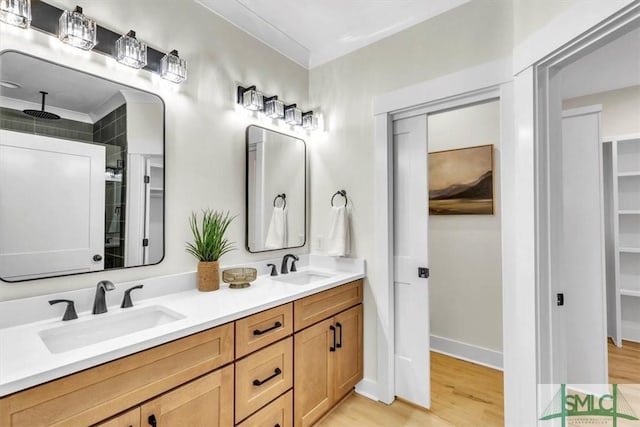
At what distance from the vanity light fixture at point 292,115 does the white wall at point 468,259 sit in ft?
3.46

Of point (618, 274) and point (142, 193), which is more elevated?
point (142, 193)

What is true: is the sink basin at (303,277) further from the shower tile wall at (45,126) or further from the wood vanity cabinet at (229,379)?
the shower tile wall at (45,126)

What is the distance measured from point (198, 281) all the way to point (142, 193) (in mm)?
562

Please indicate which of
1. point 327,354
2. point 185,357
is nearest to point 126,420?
point 185,357

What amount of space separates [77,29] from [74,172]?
0.60 m

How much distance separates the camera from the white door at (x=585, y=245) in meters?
2.05

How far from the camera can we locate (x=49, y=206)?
1.32m

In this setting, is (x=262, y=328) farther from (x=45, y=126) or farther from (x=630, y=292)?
(x=630, y=292)

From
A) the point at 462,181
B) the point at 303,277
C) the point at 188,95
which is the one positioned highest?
the point at 188,95

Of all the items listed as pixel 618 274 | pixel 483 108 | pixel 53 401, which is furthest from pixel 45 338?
pixel 618 274

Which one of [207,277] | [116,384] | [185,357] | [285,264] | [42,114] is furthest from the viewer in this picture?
[285,264]

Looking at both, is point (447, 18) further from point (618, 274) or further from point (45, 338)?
point (618, 274)

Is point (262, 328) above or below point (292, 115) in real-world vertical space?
below

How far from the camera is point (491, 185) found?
266 centimetres
